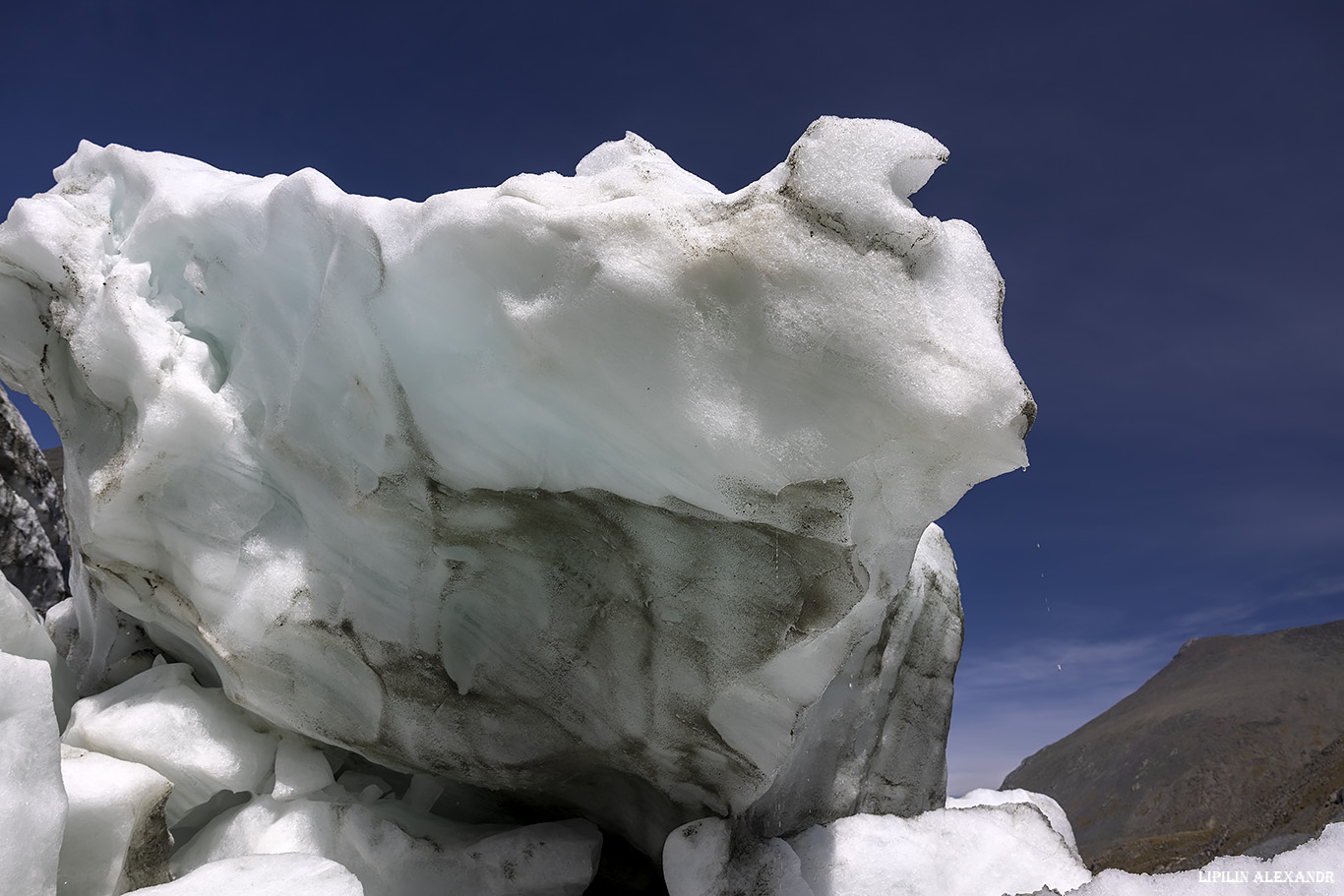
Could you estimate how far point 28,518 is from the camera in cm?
709

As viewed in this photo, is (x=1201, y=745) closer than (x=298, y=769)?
No

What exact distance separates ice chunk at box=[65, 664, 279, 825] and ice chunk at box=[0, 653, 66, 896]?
0.68 metres

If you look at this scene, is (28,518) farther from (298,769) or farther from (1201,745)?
(1201,745)

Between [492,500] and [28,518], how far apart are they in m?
6.46

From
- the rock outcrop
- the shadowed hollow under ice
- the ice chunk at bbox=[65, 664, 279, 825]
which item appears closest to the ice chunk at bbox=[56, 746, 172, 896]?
the shadowed hollow under ice

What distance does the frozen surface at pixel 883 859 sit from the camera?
9.36ft

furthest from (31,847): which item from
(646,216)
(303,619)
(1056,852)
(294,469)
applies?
(1056,852)

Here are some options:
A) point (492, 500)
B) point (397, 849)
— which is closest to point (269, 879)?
point (397, 849)

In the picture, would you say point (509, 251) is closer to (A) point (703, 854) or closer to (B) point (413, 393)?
(B) point (413, 393)

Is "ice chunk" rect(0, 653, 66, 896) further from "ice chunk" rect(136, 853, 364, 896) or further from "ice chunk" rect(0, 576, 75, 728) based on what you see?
"ice chunk" rect(0, 576, 75, 728)

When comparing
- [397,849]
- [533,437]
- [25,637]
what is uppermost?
[533,437]

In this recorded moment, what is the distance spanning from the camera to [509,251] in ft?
7.22

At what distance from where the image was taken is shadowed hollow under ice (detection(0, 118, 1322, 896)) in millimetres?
2062

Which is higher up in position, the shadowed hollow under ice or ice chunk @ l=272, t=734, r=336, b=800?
the shadowed hollow under ice
